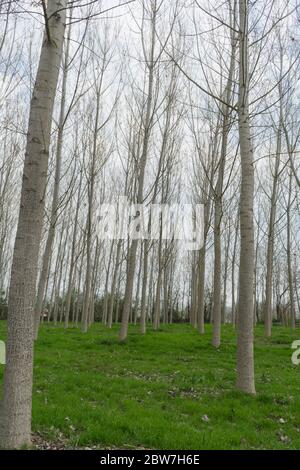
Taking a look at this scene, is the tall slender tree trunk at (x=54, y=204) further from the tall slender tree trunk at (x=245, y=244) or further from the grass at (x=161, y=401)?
the tall slender tree trunk at (x=245, y=244)

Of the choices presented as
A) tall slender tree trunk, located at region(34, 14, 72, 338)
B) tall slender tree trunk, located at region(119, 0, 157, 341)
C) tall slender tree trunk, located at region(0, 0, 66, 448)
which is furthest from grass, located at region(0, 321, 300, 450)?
tall slender tree trunk, located at region(34, 14, 72, 338)

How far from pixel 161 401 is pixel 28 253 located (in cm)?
290

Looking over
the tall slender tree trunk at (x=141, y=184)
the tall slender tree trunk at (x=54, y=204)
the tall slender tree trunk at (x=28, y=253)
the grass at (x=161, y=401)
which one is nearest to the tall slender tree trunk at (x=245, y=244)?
the grass at (x=161, y=401)

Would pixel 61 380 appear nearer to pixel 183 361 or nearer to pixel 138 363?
pixel 138 363

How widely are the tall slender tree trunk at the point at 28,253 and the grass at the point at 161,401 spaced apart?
731 millimetres

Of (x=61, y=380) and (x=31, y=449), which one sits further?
(x=61, y=380)

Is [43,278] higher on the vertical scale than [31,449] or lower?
higher

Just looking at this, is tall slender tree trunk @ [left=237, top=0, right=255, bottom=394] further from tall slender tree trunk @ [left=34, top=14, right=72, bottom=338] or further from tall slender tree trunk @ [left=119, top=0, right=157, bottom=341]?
tall slender tree trunk @ [left=34, top=14, right=72, bottom=338]

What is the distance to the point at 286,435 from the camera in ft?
13.2

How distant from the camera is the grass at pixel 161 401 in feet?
12.1

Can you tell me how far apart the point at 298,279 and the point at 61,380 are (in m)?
28.3

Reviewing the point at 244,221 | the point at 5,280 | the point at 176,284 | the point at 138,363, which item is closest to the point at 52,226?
the point at 138,363

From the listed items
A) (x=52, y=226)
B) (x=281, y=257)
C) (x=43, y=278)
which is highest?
(x=281, y=257)

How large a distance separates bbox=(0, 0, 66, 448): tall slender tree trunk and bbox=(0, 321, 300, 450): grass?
73 centimetres
